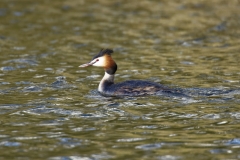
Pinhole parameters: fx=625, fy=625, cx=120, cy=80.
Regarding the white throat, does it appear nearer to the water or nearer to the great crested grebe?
the great crested grebe

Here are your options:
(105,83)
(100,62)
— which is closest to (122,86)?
(105,83)

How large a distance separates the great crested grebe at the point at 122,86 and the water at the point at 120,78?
9.1 inches

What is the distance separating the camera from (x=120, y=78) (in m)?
16.4

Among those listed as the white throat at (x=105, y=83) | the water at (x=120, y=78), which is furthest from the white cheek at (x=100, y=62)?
the water at (x=120, y=78)

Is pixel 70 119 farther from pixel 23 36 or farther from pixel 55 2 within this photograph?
pixel 55 2

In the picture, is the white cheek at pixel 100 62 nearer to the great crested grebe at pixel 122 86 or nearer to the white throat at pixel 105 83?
the great crested grebe at pixel 122 86

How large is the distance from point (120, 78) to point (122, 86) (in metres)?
2.66

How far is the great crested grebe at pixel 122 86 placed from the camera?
13.4m

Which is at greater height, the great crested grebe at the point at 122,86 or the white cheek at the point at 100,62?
the white cheek at the point at 100,62

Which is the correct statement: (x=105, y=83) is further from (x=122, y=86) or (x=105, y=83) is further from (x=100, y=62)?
(x=122, y=86)

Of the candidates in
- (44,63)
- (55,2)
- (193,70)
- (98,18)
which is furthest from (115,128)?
(55,2)

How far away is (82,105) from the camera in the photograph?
504 inches

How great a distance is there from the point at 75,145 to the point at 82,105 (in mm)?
2945

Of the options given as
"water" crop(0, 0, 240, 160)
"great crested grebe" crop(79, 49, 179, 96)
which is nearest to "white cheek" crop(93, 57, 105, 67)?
"great crested grebe" crop(79, 49, 179, 96)
